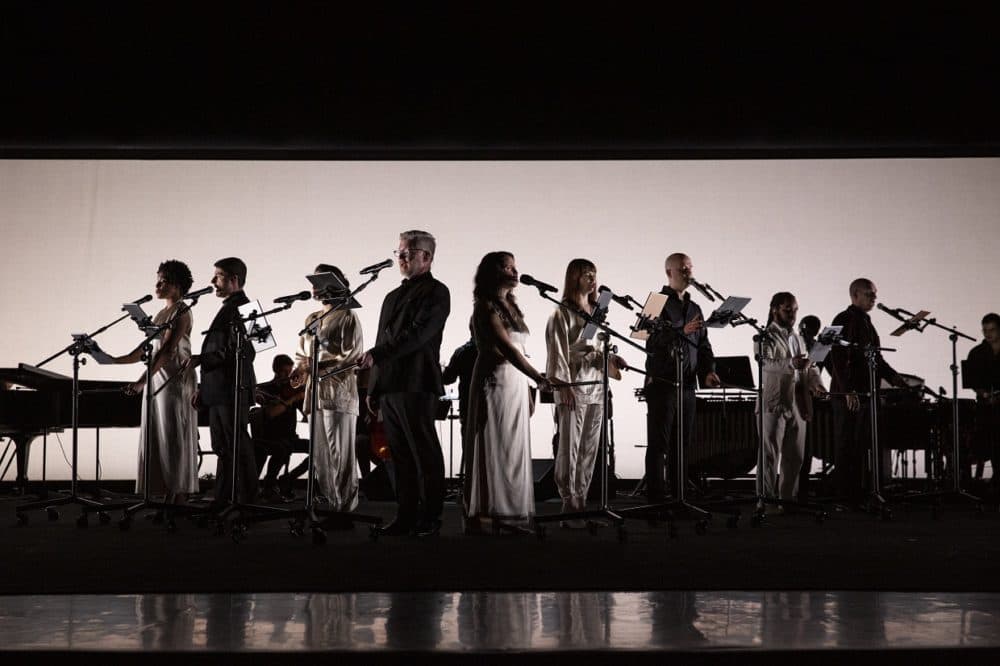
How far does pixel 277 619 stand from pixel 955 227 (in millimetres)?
8834

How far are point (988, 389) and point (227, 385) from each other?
589 centimetres

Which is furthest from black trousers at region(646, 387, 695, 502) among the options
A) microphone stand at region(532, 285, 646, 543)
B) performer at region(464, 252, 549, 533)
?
performer at region(464, 252, 549, 533)

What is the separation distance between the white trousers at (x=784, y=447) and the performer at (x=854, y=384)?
514 mm

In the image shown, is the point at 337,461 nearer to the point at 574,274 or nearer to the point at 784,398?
the point at 574,274

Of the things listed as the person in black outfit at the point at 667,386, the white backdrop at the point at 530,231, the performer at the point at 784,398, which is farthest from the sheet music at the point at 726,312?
the white backdrop at the point at 530,231

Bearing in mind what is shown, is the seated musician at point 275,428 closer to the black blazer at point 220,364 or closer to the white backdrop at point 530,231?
the white backdrop at point 530,231

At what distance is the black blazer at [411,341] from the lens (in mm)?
5488

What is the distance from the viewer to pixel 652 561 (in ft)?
15.1

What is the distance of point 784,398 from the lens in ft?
23.2

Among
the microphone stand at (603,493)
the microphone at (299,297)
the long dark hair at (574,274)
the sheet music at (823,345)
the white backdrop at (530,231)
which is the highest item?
the white backdrop at (530,231)
